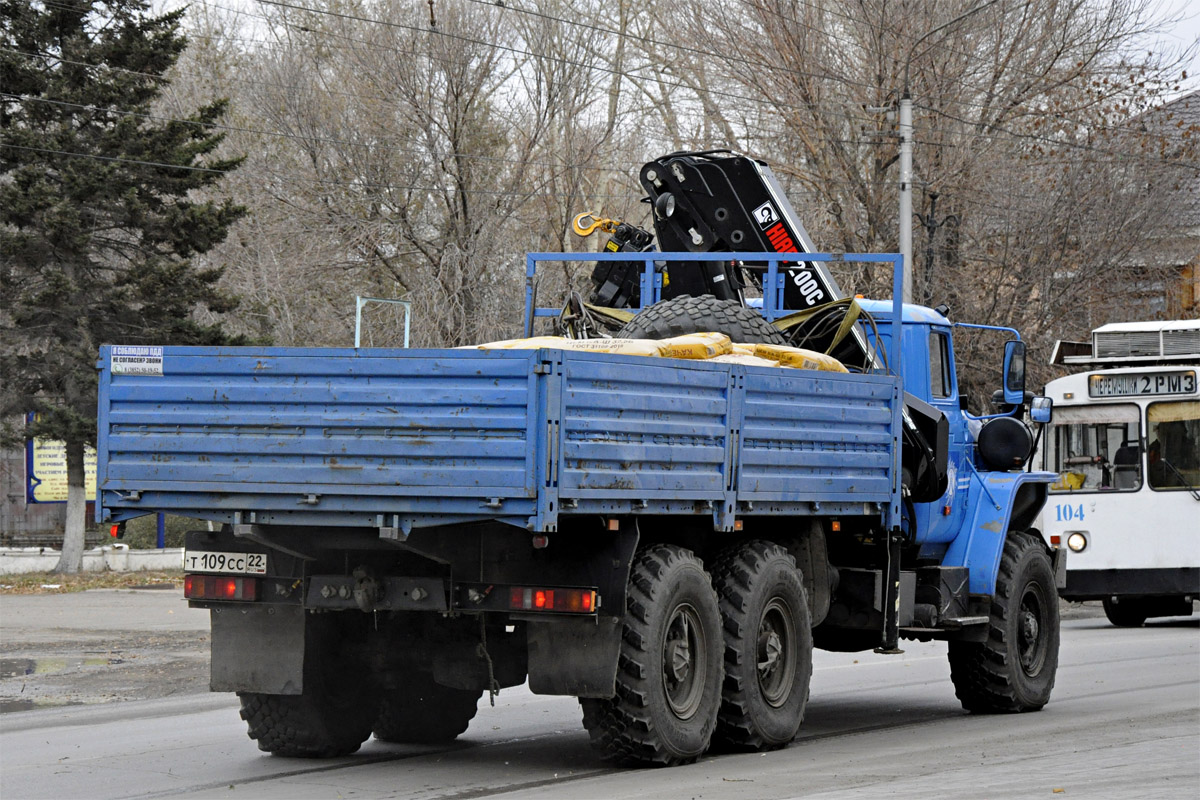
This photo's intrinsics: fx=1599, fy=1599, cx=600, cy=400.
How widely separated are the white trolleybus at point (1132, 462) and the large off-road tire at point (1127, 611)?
3.16 ft

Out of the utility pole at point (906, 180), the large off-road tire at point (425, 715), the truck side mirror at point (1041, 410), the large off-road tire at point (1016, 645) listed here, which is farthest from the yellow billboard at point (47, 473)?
the truck side mirror at point (1041, 410)

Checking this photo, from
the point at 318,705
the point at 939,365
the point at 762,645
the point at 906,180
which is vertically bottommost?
the point at 318,705

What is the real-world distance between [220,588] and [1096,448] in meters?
13.7

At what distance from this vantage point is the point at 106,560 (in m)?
28.5

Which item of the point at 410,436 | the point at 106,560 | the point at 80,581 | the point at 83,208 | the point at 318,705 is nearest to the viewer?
the point at 410,436

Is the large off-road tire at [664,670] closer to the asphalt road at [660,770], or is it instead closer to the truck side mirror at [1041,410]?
the asphalt road at [660,770]

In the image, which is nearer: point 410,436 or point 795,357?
point 410,436

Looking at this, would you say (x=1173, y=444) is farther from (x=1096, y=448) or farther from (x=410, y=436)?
(x=410, y=436)

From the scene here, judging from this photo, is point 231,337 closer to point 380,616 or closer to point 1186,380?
point 1186,380

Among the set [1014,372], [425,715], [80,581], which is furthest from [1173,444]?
[80,581]

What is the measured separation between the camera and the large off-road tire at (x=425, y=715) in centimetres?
980

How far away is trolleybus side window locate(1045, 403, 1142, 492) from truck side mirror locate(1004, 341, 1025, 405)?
6804mm

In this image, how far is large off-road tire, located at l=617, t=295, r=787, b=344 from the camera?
33.0ft

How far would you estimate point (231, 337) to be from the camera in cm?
2695
